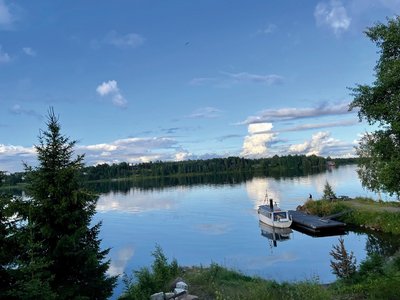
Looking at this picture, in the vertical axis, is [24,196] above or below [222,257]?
above

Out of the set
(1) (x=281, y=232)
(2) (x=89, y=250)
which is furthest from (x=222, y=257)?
(2) (x=89, y=250)

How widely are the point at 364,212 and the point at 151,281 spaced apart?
37436 mm

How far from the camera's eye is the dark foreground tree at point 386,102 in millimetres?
18219

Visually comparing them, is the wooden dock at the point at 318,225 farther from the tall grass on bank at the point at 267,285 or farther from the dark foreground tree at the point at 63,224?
the dark foreground tree at the point at 63,224

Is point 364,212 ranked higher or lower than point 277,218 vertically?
higher

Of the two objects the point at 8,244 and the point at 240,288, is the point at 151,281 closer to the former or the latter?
A: the point at 240,288

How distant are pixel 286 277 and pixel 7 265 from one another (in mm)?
22505

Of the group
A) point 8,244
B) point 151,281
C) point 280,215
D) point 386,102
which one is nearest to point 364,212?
point 280,215

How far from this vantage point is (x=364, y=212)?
154 ft

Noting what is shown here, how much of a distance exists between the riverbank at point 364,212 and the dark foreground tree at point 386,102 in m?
22.6

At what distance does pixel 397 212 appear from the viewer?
137ft

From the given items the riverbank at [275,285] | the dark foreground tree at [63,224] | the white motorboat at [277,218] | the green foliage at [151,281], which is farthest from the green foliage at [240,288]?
the white motorboat at [277,218]

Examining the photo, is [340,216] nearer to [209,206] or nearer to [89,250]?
[209,206]

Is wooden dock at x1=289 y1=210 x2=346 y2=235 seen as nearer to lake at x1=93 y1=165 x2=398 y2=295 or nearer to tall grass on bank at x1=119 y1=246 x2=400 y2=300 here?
lake at x1=93 y1=165 x2=398 y2=295
